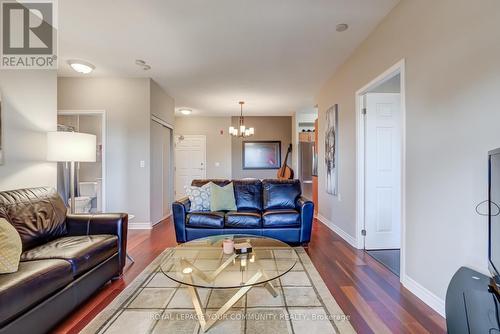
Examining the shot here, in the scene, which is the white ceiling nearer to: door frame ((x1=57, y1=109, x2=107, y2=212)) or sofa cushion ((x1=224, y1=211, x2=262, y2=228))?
door frame ((x1=57, y1=109, x2=107, y2=212))

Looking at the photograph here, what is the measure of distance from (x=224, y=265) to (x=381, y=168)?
8.01 ft

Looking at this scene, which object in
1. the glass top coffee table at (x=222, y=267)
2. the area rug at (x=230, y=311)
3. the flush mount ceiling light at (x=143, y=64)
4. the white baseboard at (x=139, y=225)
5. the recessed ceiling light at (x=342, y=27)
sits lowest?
the area rug at (x=230, y=311)

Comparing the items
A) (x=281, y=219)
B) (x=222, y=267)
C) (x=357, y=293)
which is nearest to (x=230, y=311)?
(x=222, y=267)

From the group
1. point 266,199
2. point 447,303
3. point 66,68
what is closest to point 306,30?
point 266,199

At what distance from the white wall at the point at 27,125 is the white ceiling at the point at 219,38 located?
76 centimetres

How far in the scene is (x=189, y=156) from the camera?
793cm

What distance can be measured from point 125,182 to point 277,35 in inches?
135

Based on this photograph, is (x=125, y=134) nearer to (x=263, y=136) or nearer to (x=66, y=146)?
(x=66, y=146)

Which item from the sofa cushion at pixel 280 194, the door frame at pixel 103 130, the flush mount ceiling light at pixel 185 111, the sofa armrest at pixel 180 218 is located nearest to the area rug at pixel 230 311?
the sofa armrest at pixel 180 218

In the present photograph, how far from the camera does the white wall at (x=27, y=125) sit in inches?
94.9

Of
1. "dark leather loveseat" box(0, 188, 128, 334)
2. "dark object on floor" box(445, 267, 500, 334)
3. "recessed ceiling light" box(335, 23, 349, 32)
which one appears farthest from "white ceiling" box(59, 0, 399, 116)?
"dark object on floor" box(445, 267, 500, 334)

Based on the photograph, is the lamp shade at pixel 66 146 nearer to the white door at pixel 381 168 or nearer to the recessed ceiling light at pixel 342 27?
the recessed ceiling light at pixel 342 27

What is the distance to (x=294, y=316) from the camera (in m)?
1.90

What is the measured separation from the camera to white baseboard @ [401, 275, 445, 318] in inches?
76.9
